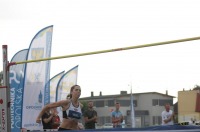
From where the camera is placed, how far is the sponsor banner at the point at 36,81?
55.0 feet

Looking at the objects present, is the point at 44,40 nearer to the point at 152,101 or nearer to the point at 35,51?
the point at 35,51

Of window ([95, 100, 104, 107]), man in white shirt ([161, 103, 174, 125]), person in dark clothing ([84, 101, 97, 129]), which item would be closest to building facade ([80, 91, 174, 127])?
window ([95, 100, 104, 107])

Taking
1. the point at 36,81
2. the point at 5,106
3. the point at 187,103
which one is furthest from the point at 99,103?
the point at 5,106

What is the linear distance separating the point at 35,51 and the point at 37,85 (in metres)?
1.28

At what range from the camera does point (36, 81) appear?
17344 mm

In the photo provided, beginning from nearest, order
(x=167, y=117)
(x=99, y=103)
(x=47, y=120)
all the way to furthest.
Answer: (x=47, y=120) < (x=167, y=117) < (x=99, y=103)

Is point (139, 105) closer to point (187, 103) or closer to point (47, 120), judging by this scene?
point (187, 103)

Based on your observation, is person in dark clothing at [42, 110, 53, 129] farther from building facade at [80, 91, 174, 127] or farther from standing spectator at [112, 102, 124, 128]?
building facade at [80, 91, 174, 127]

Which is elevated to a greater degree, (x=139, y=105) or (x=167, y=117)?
(x=139, y=105)

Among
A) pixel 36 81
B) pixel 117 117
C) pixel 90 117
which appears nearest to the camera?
pixel 90 117

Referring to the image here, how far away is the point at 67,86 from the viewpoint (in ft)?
73.6

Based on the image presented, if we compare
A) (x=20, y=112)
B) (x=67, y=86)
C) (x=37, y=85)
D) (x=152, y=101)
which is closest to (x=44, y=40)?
(x=37, y=85)

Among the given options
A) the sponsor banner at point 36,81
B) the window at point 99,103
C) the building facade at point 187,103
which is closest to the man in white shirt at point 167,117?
the sponsor banner at point 36,81

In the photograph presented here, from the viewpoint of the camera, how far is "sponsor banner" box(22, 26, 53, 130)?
16.8 meters
